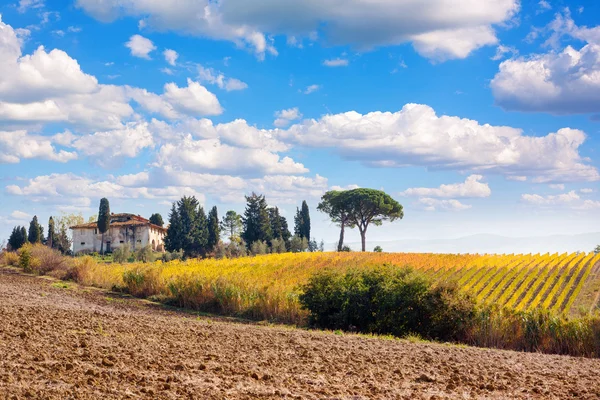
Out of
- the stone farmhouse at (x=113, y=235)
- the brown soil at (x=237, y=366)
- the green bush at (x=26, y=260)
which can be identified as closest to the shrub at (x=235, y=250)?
the stone farmhouse at (x=113, y=235)

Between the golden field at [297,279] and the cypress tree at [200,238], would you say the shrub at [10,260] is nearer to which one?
the golden field at [297,279]

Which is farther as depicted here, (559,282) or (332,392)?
(559,282)

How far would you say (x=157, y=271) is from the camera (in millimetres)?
30391

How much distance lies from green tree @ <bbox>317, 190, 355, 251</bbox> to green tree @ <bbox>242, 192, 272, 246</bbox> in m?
12.0

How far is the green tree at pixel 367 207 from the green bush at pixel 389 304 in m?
58.7

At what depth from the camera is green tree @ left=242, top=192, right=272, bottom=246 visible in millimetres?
72188

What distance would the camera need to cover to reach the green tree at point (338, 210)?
269 feet

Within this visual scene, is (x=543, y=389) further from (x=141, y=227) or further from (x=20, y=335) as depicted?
(x=141, y=227)

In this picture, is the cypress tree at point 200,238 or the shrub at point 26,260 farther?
the cypress tree at point 200,238

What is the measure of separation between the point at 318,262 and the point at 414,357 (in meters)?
31.4

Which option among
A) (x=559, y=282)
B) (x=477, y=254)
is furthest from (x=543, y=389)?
(x=477, y=254)

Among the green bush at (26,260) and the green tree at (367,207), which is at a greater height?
the green tree at (367,207)

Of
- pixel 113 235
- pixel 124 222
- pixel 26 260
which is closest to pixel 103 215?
pixel 113 235

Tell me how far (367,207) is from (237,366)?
71.8m
